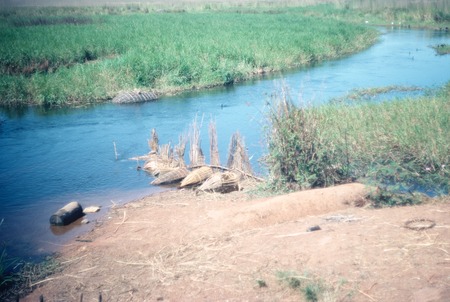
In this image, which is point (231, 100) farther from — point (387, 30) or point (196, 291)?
point (387, 30)

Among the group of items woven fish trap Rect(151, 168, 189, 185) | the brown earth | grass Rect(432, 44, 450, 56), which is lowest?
woven fish trap Rect(151, 168, 189, 185)

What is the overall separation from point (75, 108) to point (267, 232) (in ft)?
38.6

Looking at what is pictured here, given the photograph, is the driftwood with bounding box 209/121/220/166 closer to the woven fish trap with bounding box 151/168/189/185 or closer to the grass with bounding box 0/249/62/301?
the woven fish trap with bounding box 151/168/189/185

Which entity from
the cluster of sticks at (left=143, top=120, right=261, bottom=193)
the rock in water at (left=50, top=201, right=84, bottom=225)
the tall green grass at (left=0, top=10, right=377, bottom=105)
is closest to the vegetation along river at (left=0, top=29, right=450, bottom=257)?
the rock in water at (left=50, top=201, right=84, bottom=225)

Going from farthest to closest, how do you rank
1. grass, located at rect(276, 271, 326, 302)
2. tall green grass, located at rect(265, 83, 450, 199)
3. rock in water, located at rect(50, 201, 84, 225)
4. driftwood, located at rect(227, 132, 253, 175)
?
driftwood, located at rect(227, 132, 253, 175), rock in water, located at rect(50, 201, 84, 225), tall green grass, located at rect(265, 83, 450, 199), grass, located at rect(276, 271, 326, 302)

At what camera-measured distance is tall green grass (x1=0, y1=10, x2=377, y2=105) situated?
16.0m

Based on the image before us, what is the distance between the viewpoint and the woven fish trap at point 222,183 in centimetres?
763

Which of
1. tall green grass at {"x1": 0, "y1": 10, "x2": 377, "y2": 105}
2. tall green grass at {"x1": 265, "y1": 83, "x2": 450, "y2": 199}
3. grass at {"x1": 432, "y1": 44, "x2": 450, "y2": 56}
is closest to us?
tall green grass at {"x1": 265, "y1": 83, "x2": 450, "y2": 199}

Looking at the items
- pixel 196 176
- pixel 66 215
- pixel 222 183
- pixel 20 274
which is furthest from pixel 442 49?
pixel 20 274

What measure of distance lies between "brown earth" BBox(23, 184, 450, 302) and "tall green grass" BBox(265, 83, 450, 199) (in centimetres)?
72

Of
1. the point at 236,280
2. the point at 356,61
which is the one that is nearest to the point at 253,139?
the point at 236,280

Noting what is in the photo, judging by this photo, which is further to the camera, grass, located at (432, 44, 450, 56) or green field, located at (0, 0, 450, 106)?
grass, located at (432, 44, 450, 56)

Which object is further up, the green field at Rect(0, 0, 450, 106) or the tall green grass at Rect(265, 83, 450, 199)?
the green field at Rect(0, 0, 450, 106)

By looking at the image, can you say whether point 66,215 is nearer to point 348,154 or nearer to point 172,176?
point 172,176
